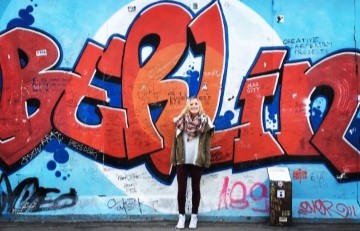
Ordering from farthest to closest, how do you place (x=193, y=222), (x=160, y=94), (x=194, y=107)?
(x=160, y=94)
(x=193, y=222)
(x=194, y=107)

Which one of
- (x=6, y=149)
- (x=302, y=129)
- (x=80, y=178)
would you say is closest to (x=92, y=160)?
Result: (x=80, y=178)

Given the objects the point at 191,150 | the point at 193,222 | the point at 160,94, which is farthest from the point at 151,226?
the point at 160,94

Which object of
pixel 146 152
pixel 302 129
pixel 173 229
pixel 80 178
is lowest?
pixel 173 229

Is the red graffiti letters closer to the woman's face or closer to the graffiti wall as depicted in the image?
the graffiti wall

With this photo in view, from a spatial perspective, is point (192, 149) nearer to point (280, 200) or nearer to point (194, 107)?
point (194, 107)

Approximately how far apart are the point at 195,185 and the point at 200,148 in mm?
540

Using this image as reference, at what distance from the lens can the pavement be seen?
6.67 metres

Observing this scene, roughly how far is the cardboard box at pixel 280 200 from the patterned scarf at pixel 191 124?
1231 millimetres

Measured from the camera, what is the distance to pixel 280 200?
665 cm

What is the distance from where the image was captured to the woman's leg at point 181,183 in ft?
22.1

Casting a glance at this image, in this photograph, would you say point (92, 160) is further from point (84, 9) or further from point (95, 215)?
point (84, 9)

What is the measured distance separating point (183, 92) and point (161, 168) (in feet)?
3.89

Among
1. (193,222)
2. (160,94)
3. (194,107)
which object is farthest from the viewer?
(160,94)

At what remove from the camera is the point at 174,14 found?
7.14m
